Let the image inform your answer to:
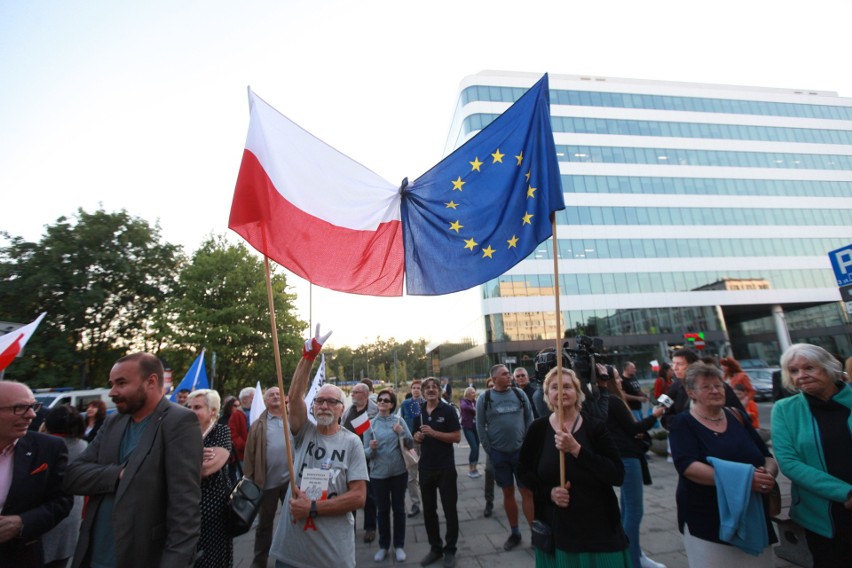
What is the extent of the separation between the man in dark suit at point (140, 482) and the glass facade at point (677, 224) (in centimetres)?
3336

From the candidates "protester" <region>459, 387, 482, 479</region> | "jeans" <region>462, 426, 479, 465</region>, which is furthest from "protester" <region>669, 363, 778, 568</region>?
"jeans" <region>462, 426, 479, 465</region>

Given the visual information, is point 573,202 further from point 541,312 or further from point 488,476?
point 488,476

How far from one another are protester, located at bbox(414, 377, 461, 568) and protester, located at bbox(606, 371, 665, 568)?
1.84m

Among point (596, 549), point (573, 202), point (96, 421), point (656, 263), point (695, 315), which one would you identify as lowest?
point (596, 549)

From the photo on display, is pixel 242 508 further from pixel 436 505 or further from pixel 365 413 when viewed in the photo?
pixel 436 505

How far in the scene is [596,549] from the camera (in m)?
2.65

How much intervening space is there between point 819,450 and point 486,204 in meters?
3.19

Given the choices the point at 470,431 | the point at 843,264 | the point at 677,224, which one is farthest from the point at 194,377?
the point at 677,224

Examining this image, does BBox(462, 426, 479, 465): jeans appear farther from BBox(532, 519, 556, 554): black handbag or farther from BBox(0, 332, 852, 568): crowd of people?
BBox(532, 519, 556, 554): black handbag

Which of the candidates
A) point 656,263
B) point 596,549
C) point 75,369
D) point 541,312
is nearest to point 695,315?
point 656,263

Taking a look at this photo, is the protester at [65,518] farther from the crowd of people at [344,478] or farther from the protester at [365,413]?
the protester at [365,413]

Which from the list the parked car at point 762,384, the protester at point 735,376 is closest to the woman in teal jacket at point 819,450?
the protester at point 735,376

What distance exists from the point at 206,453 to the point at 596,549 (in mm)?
2923

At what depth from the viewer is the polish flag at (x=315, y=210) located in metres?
3.57
